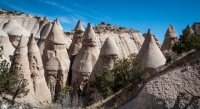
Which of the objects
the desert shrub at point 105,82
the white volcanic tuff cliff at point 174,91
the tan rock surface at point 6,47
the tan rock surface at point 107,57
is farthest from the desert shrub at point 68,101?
the tan rock surface at point 6,47

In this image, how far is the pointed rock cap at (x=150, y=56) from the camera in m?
12.1

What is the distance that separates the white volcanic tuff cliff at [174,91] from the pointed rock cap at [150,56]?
6395 mm

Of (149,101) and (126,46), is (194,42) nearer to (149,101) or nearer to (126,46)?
(149,101)

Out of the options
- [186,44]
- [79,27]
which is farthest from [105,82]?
[79,27]

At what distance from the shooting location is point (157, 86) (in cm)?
523

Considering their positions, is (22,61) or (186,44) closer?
(22,61)

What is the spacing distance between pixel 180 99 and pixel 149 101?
2.51 feet

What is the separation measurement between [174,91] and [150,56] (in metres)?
7.56

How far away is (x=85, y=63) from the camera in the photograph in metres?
A: 14.8

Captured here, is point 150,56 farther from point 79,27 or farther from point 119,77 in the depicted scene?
point 79,27

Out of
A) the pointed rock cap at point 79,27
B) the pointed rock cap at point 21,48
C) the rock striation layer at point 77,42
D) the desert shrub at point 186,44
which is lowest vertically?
the pointed rock cap at point 21,48

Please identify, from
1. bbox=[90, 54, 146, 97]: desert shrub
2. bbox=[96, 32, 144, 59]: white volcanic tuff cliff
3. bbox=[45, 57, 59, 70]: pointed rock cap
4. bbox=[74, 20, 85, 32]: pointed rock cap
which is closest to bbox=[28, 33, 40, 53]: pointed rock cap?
bbox=[45, 57, 59, 70]: pointed rock cap

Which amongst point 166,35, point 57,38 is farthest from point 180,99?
point 166,35

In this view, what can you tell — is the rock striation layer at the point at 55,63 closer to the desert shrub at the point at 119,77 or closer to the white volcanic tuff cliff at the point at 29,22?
the desert shrub at the point at 119,77
